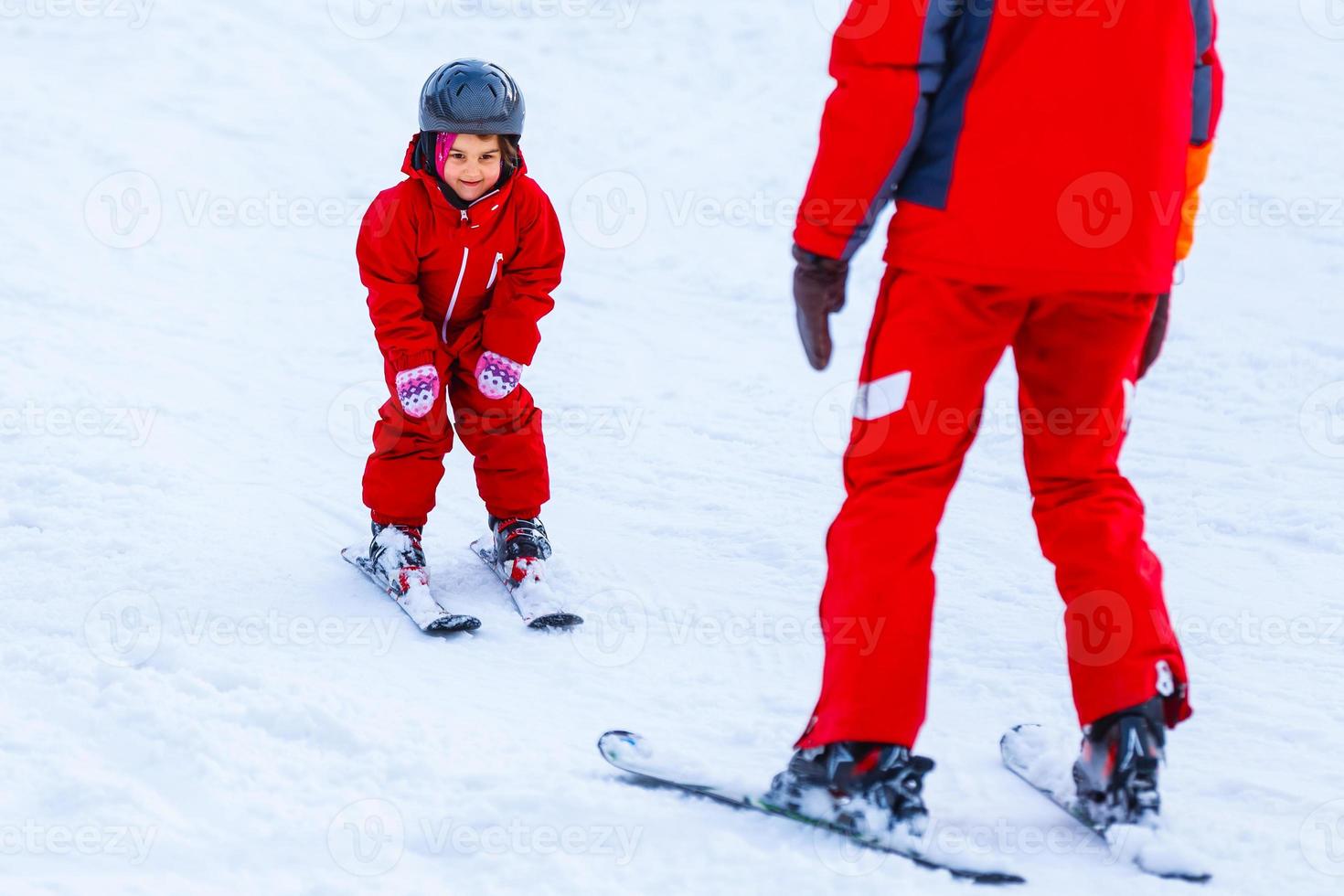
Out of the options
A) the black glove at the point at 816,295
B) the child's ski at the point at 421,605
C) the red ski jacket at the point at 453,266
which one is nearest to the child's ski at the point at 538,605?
the child's ski at the point at 421,605

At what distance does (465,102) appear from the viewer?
139 inches

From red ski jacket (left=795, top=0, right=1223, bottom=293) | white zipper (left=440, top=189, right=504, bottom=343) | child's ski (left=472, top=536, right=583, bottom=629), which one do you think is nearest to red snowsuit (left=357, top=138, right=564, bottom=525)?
white zipper (left=440, top=189, right=504, bottom=343)

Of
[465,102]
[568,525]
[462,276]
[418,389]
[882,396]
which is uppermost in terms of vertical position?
[465,102]

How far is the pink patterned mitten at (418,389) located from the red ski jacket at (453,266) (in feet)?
A: 0.10

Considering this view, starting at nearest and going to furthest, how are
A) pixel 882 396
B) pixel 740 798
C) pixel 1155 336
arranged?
pixel 882 396 → pixel 740 798 → pixel 1155 336

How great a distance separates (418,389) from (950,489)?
1748 millimetres

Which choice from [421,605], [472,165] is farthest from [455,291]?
[421,605]

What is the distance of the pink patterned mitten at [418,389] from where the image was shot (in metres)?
3.68

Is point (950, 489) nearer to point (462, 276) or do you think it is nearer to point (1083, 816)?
point (1083, 816)

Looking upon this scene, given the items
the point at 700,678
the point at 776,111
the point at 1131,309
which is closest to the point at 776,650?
the point at 700,678

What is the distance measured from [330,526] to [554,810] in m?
2.02

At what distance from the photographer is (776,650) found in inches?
139

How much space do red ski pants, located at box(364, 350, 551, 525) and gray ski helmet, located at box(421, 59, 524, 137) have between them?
2.22ft

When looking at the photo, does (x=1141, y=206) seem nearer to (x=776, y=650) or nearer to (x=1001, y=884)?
(x=1001, y=884)
